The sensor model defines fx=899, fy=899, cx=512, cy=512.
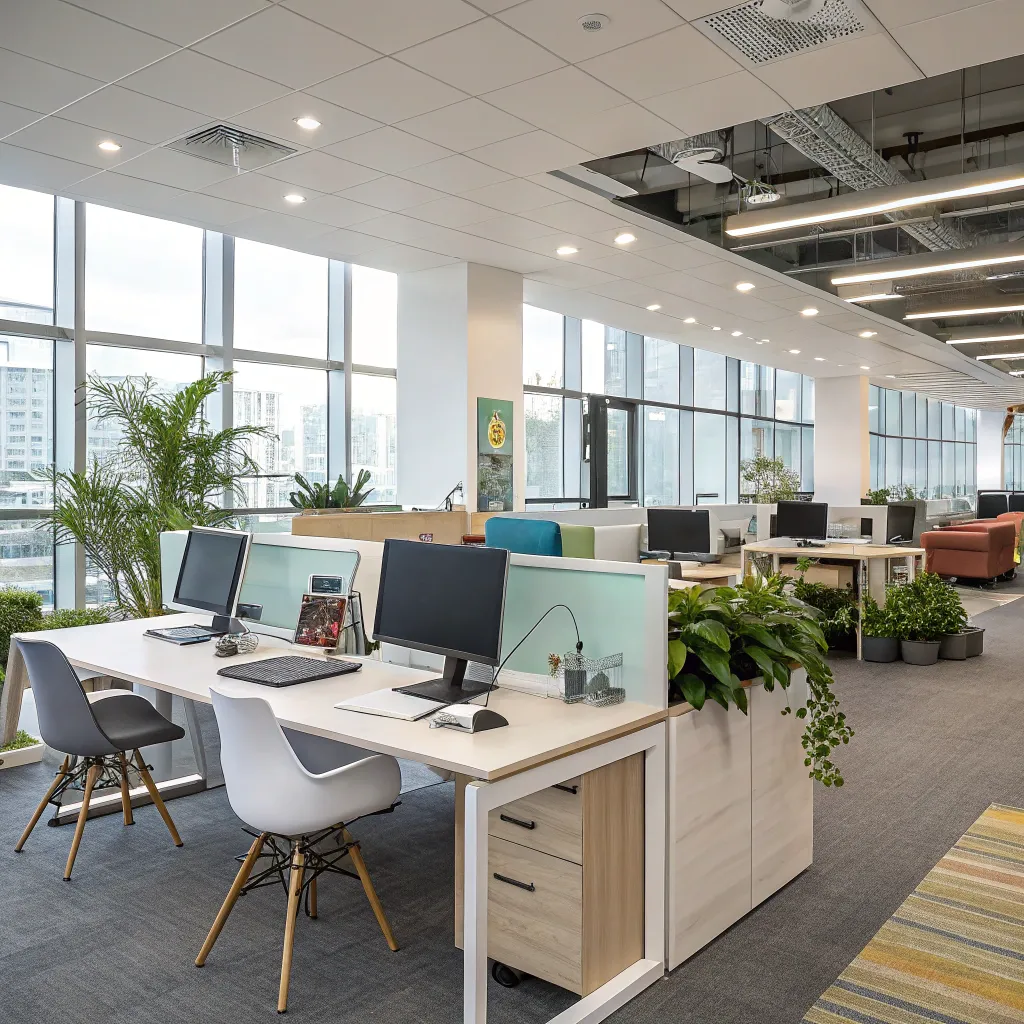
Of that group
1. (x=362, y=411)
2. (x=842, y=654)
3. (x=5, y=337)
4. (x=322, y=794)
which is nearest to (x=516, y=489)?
(x=362, y=411)

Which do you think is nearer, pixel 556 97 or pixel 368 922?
pixel 368 922

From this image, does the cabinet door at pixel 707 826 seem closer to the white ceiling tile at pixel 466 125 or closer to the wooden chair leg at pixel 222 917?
the wooden chair leg at pixel 222 917

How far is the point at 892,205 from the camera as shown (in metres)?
5.74

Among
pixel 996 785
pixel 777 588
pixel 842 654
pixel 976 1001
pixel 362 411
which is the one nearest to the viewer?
pixel 976 1001

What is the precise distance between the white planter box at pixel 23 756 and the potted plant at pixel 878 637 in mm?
5830

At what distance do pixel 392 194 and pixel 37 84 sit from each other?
7.65 ft

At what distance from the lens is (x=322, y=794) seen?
256 cm

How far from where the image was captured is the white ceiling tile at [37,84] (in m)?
4.19

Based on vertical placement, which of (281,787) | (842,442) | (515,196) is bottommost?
(281,787)

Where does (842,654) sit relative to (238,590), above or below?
below

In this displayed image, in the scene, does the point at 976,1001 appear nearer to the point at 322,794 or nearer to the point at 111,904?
the point at 322,794

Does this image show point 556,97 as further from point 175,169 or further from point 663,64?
point 175,169

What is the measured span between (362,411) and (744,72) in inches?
235

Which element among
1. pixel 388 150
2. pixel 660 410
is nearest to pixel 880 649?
pixel 388 150
